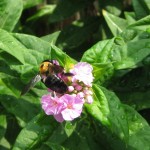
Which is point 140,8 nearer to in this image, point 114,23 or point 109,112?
point 114,23

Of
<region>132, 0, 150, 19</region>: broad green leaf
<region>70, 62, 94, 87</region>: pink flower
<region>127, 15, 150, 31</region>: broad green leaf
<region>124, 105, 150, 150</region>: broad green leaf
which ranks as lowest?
<region>124, 105, 150, 150</region>: broad green leaf

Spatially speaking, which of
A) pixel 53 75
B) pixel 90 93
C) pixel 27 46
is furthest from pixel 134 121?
pixel 27 46

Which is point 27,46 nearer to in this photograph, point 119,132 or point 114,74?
point 114,74

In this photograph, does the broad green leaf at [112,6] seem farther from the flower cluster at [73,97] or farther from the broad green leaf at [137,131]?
the flower cluster at [73,97]

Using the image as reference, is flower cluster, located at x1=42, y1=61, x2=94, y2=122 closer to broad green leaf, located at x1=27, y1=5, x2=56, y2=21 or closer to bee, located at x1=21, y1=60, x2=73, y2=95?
bee, located at x1=21, y1=60, x2=73, y2=95

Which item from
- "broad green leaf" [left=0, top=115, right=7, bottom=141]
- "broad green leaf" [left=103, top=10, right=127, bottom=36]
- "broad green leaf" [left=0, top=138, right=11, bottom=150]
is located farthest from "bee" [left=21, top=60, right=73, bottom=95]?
"broad green leaf" [left=0, top=138, right=11, bottom=150]

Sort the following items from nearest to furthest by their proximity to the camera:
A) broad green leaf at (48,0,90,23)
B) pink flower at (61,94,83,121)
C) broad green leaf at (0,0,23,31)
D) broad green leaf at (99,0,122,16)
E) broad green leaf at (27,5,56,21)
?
1. pink flower at (61,94,83,121)
2. broad green leaf at (0,0,23,31)
3. broad green leaf at (99,0,122,16)
4. broad green leaf at (48,0,90,23)
5. broad green leaf at (27,5,56,21)
